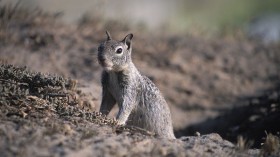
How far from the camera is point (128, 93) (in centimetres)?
815

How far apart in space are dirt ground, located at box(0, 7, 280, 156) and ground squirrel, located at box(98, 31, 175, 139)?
41 centimetres

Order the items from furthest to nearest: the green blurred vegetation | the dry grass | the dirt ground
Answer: the green blurred vegetation → the dry grass → the dirt ground

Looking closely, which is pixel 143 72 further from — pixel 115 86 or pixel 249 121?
pixel 115 86

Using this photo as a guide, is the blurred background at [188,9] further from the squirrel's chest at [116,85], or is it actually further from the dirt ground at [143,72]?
the squirrel's chest at [116,85]

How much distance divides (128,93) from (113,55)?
2.05 ft

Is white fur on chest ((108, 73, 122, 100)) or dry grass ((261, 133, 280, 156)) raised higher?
white fur on chest ((108, 73, 122, 100))

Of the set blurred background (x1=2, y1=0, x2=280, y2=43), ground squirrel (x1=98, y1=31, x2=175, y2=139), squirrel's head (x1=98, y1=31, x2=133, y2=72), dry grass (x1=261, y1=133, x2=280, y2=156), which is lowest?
dry grass (x1=261, y1=133, x2=280, y2=156)

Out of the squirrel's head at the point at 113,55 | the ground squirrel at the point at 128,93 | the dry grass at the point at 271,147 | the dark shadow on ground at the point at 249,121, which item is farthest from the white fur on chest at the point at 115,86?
the dark shadow on ground at the point at 249,121

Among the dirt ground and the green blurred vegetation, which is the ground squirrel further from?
the green blurred vegetation

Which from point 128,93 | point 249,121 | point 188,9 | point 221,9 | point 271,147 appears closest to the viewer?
point 271,147

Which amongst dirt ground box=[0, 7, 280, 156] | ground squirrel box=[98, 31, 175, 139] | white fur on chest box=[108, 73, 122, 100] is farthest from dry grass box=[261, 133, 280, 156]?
white fur on chest box=[108, 73, 122, 100]

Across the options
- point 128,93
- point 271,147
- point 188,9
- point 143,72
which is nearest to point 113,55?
point 128,93

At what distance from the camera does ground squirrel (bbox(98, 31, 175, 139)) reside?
26.3 feet

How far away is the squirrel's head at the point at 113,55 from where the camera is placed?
7.83 meters
